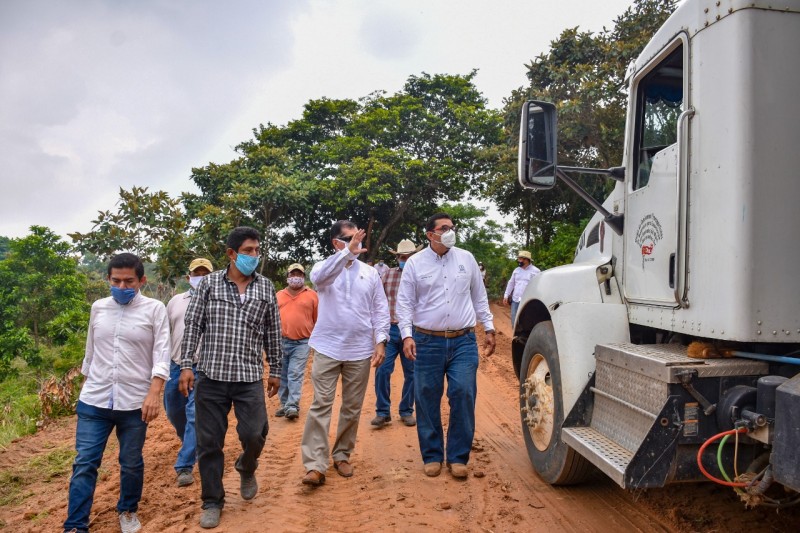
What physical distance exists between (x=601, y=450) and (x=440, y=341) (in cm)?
181

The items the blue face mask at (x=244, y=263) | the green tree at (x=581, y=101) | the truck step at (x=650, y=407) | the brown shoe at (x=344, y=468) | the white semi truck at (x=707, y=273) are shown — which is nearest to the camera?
the white semi truck at (x=707, y=273)

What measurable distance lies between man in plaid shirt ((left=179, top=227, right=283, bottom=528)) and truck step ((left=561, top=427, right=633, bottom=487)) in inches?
81.4

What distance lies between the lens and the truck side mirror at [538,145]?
147 inches

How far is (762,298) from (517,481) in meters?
2.60

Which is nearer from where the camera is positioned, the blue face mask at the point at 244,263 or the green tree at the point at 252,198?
the blue face mask at the point at 244,263

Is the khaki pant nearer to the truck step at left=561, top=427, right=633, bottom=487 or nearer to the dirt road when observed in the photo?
the dirt road

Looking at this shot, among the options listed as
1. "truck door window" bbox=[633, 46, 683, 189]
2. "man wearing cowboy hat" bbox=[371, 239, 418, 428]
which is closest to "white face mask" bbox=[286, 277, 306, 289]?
"man wearing cowboy hat" bbox=[371, 239, 418, 428]

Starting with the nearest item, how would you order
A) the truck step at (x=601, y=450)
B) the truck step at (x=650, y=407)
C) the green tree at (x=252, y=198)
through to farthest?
the truck step at (x=650, y=407) → the truck step at (x=601, y=450) → the green tree at (x=252, y=198)

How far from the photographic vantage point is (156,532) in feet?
13.0

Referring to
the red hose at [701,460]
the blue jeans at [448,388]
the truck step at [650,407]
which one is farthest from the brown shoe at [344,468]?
the red hose at [701,460]

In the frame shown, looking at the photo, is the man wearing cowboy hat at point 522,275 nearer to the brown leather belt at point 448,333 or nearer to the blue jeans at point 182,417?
the brown leather belt at point 448,333

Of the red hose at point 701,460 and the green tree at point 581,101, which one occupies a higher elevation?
the green tree at point 581,101

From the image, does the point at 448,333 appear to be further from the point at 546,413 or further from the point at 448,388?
the point at 546,413

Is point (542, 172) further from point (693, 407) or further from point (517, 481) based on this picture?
point (517, 481)
